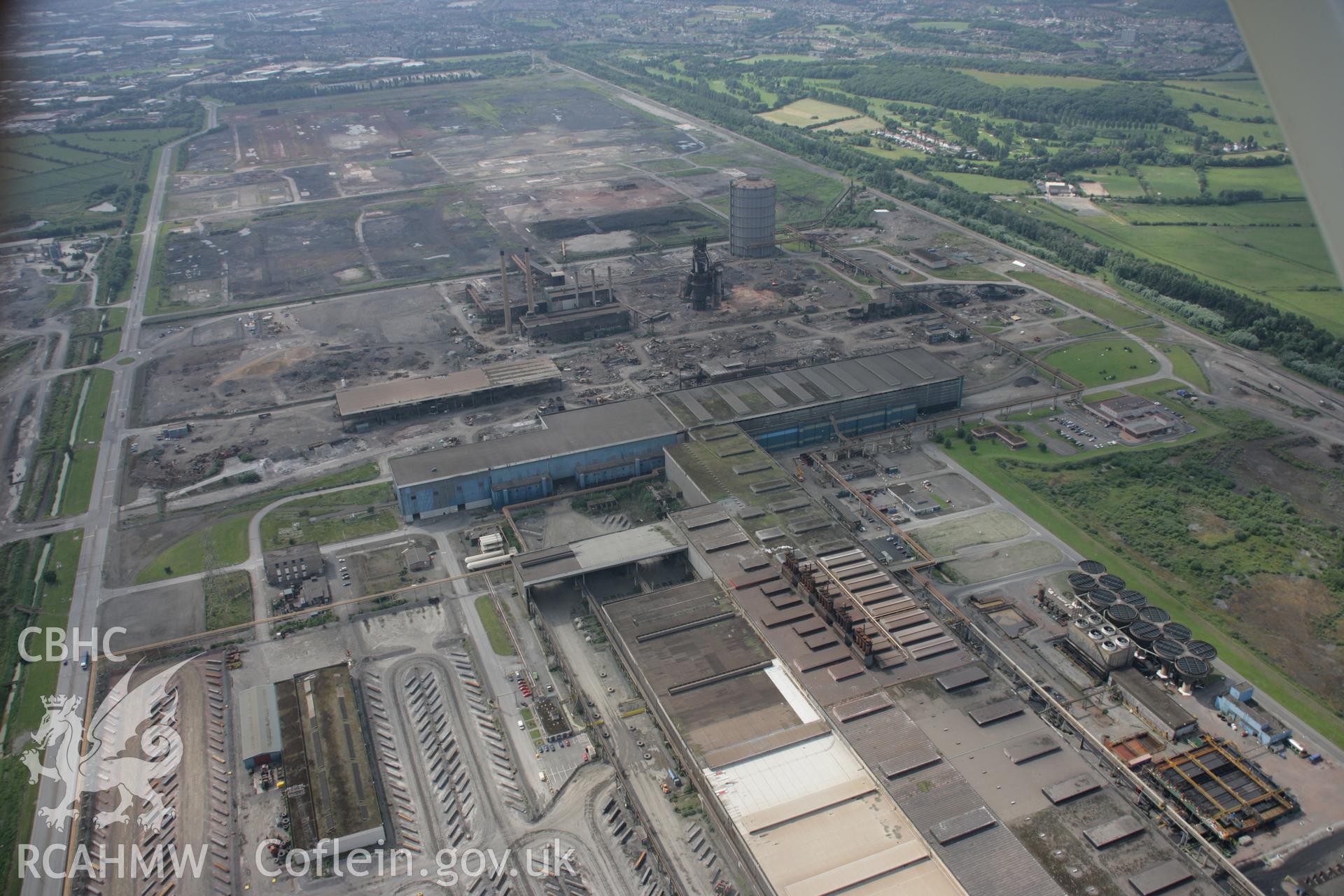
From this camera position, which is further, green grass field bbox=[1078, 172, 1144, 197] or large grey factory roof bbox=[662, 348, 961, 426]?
green grass field bbox=[1078, 172, 1144, 197]

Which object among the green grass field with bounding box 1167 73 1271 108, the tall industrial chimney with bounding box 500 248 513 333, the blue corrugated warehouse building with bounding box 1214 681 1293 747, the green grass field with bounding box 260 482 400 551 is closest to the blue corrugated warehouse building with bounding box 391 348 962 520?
the green grass field with bounding box 260 482 400 551

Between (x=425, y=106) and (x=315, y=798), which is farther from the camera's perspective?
(x=425, y=106)

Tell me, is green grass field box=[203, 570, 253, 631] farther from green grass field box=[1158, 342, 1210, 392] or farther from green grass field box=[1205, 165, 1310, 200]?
green grass field box=[1205, 165, 1310, 200]

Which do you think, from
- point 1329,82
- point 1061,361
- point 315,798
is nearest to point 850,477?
point 1061,361

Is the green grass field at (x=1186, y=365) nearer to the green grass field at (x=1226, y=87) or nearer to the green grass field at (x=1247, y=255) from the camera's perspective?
the green grass field at (x=1247, y=255)

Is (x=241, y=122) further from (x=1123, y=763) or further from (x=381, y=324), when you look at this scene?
(x=1123, y=763)

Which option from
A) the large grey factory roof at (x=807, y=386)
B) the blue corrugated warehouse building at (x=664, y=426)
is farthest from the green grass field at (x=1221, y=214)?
the blue corrugated warehouse building at (x=664, y=426)
